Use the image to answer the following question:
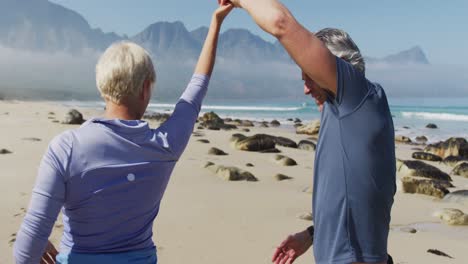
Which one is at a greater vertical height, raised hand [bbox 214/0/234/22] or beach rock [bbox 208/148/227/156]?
raised hand [bbox 214/0/234/22]

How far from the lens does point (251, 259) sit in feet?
17.5

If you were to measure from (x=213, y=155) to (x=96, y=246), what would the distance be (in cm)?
1055

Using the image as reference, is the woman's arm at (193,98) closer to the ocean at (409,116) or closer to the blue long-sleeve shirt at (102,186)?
the blue long-sleeve shirt at (102,186)

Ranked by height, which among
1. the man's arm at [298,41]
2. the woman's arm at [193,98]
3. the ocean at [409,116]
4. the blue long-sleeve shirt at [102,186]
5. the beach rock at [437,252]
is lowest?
the ocean at [409,116]

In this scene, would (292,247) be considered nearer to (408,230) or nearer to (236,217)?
(236,217)

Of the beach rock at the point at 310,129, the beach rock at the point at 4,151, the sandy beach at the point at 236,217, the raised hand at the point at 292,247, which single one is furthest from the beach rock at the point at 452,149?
the raised hand at the point at 292,247

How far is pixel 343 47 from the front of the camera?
2.22 m

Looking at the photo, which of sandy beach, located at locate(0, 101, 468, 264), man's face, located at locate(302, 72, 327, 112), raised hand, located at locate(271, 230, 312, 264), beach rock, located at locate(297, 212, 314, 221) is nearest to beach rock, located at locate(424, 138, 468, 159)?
sandy beach, located at locate(0, 101, 468, 264)

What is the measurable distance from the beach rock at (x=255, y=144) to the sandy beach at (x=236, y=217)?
2.82 meters

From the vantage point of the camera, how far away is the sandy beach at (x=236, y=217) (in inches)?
218

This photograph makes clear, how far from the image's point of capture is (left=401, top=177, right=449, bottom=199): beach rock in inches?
359

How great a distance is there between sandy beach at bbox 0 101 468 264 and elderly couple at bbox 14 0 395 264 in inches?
117

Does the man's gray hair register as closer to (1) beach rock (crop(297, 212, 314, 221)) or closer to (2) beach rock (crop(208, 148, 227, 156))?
(1) beach rock (crop(297, 212, 314, 221))

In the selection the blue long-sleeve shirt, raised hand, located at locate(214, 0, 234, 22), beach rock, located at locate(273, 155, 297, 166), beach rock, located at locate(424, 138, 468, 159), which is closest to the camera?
the blue long-sleeve shirt
